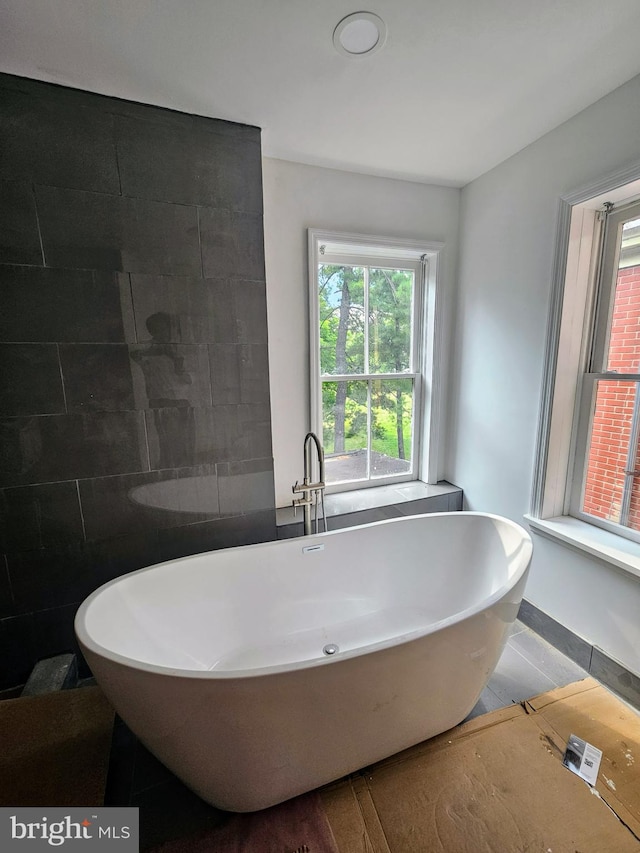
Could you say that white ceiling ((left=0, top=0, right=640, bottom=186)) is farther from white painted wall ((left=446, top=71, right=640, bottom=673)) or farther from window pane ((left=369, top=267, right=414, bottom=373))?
window pane ((left=369, top=267, right=414, bottom=373))

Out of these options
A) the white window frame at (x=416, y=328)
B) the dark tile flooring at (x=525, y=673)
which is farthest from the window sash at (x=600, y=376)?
the white window frame at (x=416, y=328)

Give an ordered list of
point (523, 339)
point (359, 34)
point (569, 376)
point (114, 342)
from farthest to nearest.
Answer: point (523, 339)
point (569, 376)
point (114, 342)
point (359, 34)

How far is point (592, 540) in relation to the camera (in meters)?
1.61

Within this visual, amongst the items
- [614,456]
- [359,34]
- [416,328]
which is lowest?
[614,456]

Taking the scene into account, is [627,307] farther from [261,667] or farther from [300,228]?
[261,667]

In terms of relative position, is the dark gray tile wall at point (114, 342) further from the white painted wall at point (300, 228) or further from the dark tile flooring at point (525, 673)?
the dark tile flooring at point (525, 673)

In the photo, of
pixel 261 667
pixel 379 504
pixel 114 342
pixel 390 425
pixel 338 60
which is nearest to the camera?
pixel 261 667

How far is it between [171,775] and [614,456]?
7.26 ft

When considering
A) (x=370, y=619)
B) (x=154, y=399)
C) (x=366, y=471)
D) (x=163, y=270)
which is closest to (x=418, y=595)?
(x=370, y=619)

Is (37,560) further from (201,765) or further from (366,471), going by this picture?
(366,471)

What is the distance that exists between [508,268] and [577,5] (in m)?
0.98

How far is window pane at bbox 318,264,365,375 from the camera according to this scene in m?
2.13

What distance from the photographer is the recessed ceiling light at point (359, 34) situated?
3.58ft

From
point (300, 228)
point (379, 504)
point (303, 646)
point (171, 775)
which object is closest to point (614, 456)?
point (379, 504)
